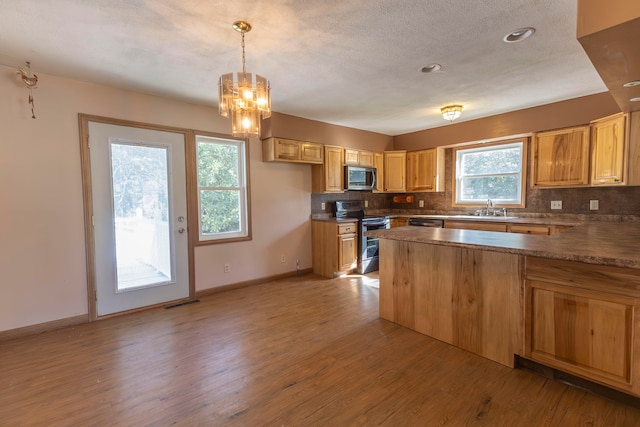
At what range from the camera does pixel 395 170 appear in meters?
5.74

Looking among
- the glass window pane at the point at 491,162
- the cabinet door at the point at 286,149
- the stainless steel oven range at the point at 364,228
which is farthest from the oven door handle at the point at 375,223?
the glass window pane at the point at 491,162

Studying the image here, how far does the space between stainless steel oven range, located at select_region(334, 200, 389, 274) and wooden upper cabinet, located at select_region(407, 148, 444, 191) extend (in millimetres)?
984

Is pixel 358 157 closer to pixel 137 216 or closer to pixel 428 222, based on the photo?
pixel 428 222

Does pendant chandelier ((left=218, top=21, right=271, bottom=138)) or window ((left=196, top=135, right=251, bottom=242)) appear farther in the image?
window ((left=196, top=135, right=251, bottom=242))

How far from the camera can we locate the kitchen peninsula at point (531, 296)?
5.63 ft

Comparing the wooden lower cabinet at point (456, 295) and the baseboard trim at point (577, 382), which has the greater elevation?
the wooden lower cabinet at point (456, 295)

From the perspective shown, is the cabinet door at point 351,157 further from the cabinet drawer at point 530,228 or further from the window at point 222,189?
the cabinet drawer at point 530,228

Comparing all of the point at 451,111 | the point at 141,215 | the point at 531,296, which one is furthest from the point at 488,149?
the point at 141,215

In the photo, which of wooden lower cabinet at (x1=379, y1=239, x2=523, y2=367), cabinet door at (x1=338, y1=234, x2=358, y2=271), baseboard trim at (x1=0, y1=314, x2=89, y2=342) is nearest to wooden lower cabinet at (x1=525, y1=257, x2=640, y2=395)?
wooden lower cabinet at (x1=379, y1=239, x2=523, y2=367)

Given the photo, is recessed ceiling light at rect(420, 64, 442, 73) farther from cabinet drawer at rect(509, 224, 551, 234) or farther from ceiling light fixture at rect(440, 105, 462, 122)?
cabinet drawer at rect(509, 224, 551, 234)

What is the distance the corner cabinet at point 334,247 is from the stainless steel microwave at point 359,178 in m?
0.71

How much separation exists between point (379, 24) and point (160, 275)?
11.6 feet

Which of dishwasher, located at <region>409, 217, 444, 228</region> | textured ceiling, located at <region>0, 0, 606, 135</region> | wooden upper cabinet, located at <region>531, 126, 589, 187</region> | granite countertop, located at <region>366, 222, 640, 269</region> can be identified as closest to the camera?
granite countertop, located at <region>366, 222, 640, 269</region>

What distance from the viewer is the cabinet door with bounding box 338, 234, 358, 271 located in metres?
4.63
